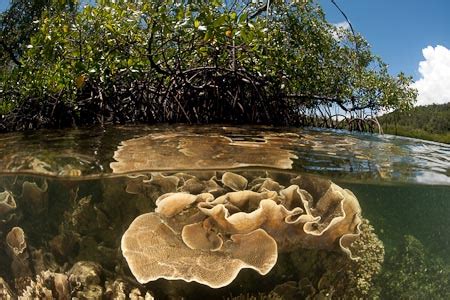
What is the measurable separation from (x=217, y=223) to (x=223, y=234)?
0.09 m

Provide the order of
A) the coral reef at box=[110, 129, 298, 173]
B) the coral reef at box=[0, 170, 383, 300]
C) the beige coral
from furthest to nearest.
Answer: the coral reef at box=[110, 129, 298, 173] < the coral reef at box=[0, 170, 383, 300] < the beige coral

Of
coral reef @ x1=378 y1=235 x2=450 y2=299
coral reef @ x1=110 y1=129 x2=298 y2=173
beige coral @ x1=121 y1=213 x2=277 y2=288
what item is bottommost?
coral reef @ x1=378 y1=235 x2=450 y2=299

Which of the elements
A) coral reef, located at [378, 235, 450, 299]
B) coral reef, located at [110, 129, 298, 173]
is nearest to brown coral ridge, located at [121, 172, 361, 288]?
coral reef, located at [378, 235, 450, 299]

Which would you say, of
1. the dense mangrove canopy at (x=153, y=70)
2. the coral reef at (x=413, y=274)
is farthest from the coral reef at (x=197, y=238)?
the dense mangrove canopy at (x=153, y=70)

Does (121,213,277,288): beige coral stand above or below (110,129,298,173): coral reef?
below

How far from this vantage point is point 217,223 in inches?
146

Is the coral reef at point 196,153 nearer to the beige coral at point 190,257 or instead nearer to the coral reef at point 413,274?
the beige coral at point 190,257

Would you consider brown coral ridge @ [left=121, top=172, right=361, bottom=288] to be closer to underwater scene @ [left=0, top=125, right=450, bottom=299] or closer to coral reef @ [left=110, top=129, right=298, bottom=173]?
underwater scene @ [left=0, top=125, right=450, bottom=299]

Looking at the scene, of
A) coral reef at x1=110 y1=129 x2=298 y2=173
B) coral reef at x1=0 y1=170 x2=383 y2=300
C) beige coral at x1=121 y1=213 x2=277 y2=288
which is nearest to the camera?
beige coral at x1=121 y1=213 x2=277 y2=288

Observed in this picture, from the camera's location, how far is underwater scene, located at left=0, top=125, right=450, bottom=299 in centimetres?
368

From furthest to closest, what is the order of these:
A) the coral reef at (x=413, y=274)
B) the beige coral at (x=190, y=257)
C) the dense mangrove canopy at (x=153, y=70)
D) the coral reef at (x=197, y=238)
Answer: the dense mangrove canopy at (x=153, y=70) → the coral reef at (x=413, y=274) → the coral reef at (x=197, y=238) → the beige coral at (x=190, y=257)

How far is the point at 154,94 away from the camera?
28.8 ft

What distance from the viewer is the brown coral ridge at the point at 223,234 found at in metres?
3.59

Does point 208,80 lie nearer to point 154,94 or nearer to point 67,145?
point 154,94
